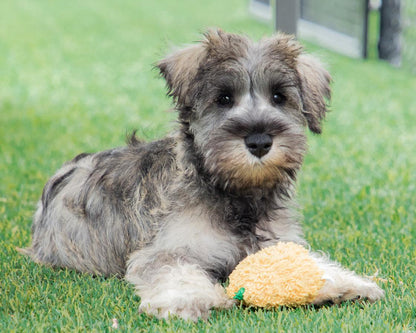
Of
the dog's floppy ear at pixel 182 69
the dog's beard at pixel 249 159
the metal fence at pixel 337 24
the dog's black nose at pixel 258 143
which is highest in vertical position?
the dog's floppy ear at pixel 182 69

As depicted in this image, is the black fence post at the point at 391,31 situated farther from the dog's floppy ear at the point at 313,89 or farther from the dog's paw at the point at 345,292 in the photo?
the dog's paw at the point at 345,292

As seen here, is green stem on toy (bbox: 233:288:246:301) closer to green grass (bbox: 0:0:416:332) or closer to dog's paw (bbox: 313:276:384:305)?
green grass (bbox: 0:0:416:332)

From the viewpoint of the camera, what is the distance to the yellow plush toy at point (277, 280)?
396cm

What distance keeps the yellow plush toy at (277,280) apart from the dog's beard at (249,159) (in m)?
0.43

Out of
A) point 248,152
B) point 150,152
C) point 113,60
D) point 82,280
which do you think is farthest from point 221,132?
point 113,60

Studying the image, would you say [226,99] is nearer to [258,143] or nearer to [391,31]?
[258,143]

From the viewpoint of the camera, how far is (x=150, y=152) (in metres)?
4.86

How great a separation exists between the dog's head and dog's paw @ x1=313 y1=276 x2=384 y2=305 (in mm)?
671

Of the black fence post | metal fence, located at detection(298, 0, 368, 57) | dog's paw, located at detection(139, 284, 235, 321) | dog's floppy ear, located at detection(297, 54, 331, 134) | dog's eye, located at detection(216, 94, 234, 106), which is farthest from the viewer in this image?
metal fence, located at detection(298, 0, 368, 57)

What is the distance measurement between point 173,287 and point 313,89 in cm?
155

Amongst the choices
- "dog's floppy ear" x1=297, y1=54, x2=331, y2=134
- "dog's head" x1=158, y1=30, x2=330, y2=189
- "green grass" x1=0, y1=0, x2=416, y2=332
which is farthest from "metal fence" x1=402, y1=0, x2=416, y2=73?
"dog's head" x1=158, y1=30, x2=330, y2=189

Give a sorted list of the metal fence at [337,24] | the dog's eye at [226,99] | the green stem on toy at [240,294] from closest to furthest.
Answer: the green stem on toy at [240,294] < the dog's eye at [226,99] < the metal fence at [337,24]

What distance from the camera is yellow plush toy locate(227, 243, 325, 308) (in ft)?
13.0

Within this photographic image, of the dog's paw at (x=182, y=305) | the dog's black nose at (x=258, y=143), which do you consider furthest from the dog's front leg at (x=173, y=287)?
the dog's black nose at (x=258, y=143)
